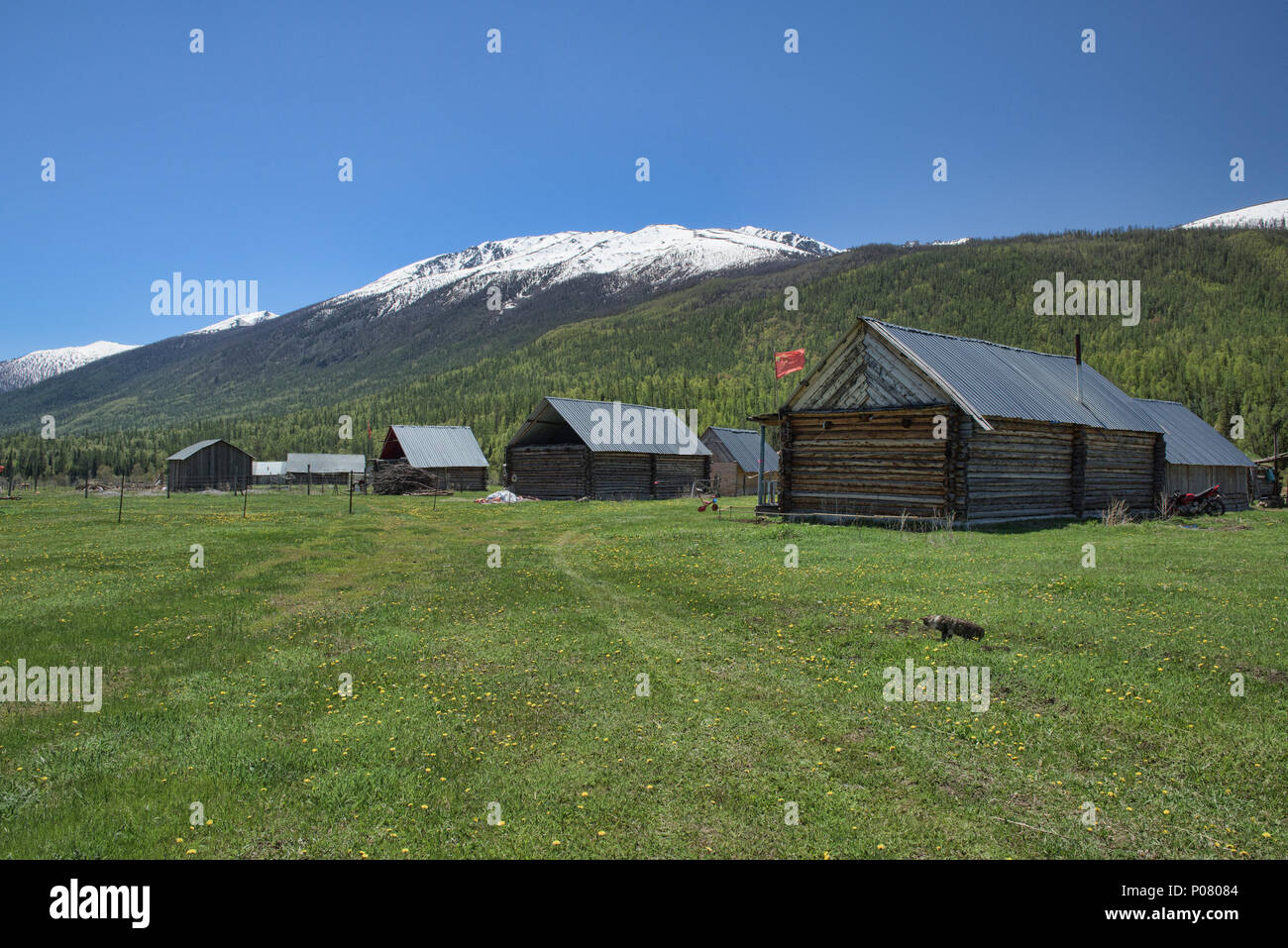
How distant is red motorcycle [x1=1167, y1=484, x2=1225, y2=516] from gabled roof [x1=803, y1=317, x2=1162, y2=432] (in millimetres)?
3483

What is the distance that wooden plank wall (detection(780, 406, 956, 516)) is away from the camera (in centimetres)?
2580

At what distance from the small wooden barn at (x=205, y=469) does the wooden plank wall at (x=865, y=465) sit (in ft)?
187

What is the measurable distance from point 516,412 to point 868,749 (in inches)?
4461

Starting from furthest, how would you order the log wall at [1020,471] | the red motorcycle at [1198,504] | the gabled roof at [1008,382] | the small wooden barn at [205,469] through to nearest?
1. the small wooden barn at [205,469]
2. the red motorcycle at [1198,504]
3. the gabled roof at [1008,382]
4. the log wall at [1020,471]

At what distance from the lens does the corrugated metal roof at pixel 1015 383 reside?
26.3 metres

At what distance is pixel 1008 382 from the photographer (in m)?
29.2

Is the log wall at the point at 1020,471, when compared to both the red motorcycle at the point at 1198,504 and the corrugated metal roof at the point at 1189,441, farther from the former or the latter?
the corrugated metal roof at the point at 1189,441

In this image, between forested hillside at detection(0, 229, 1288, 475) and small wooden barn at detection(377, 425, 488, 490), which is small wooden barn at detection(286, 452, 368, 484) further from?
small wooden barn at detection(377, 425, 488, 490)

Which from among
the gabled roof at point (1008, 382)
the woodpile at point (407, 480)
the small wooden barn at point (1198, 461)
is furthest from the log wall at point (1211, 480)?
the woodpile at point (407, 480)

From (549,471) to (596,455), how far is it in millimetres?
4214

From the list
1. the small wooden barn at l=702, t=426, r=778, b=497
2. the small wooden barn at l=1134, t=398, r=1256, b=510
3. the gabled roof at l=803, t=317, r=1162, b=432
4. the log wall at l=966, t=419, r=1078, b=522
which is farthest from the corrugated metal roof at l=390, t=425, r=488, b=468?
the small wooden barn at l=1134, t=398, r=1256, b=510
